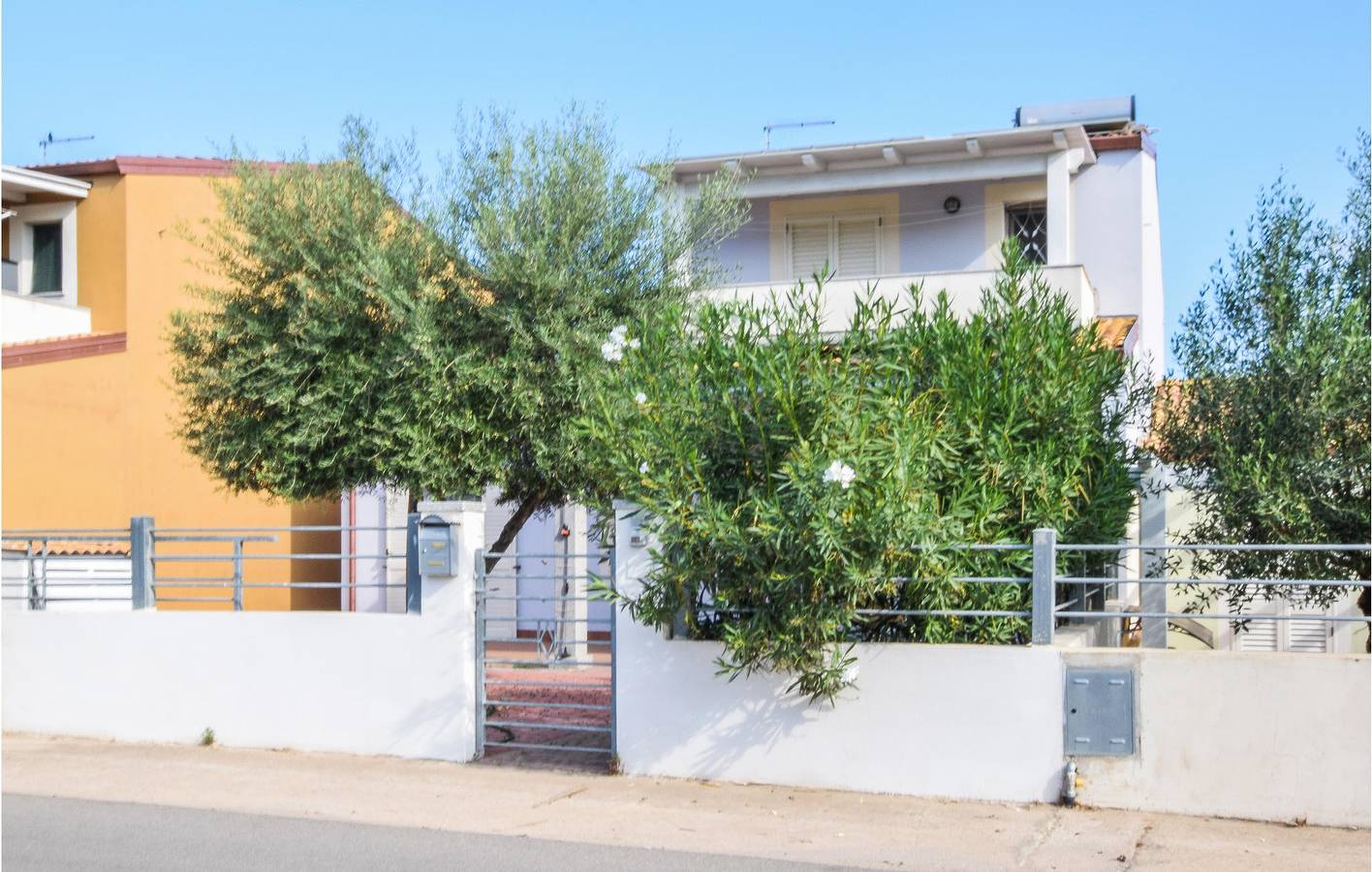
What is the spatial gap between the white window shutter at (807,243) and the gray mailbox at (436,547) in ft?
37.2

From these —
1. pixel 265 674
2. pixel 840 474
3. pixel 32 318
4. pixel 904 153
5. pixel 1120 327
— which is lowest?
pixel 265 674

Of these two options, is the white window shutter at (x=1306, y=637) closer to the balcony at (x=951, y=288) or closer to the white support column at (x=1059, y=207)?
the balcony at (x=951, y=288)

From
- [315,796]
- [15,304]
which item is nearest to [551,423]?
[315,796]

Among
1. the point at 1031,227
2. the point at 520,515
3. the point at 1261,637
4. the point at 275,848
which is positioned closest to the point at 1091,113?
the point at 1031,227

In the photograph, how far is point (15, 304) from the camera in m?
21.6

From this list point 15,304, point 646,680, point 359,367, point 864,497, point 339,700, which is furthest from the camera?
point 15,304

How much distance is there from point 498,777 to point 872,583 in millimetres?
3260

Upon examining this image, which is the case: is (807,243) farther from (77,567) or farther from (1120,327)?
(77,567)

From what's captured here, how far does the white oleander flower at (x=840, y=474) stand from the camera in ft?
29.0

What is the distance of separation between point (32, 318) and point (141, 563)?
10.5 meters

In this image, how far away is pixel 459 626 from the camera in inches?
440

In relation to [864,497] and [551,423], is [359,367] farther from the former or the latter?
[864,497]

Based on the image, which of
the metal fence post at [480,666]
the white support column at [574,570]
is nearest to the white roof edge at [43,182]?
the white support column at [574,570]

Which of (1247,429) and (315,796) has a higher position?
(1247,429)
